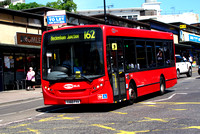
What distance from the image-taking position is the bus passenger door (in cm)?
1076

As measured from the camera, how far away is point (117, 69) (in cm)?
1106

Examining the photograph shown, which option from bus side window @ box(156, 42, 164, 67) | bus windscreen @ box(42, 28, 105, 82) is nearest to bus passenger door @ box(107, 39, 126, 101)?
bus windscreen @ box(42, 28, 105, 82)

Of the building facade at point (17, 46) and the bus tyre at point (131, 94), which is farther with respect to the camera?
the building facade at point (17, 46)

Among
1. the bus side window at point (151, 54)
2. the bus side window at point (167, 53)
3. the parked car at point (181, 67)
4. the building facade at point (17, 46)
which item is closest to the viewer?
the bus side window at point (151, 54)

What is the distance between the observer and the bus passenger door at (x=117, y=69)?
10.8 metres

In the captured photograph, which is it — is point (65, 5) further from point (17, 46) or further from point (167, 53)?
point (167, 53)

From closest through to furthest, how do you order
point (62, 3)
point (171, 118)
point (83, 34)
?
1. point (171, 118)
2. point (83, 34)
3. point (62, 3)

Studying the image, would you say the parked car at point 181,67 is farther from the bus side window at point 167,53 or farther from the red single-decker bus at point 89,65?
the red single-decker bus at point 89,65

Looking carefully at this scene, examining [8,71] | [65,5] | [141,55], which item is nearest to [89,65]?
[141,55]

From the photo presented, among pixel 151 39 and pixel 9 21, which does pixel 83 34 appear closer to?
pixel 151 39

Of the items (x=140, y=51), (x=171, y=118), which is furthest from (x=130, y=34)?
(x=171, y=118)

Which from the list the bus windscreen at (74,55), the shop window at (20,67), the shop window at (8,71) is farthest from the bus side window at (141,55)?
the shop window at (20,67)

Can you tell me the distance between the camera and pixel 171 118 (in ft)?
28.2

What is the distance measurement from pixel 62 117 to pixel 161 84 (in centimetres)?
674
